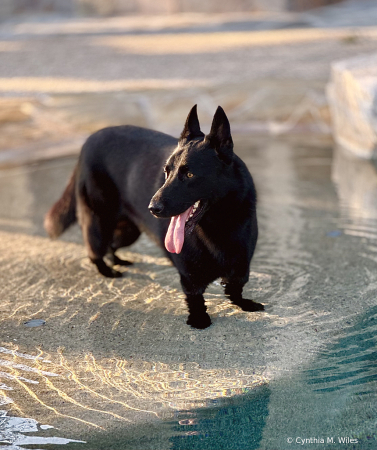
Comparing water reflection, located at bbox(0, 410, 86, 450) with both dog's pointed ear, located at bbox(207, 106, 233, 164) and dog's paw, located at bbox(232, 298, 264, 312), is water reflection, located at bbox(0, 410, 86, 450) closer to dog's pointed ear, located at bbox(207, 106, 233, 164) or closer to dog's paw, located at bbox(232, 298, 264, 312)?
dog's paw, located at bbox(232, 298, 264, 312)

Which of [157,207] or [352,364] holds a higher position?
[157,207]

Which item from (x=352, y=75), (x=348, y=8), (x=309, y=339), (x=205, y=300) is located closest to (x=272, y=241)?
(x=205, y=300)

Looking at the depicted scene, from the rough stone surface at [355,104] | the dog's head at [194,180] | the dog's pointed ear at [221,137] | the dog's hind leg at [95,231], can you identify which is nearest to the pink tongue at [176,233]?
the dog's head at [194,180]

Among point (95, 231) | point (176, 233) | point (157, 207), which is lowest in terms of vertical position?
point (95, 231)

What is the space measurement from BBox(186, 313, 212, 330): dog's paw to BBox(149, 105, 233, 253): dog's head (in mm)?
428

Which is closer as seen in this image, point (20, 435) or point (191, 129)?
point (20, 435)

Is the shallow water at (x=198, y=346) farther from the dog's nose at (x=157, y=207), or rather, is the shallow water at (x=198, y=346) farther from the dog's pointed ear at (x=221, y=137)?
the dog's pointed ear at (x=221, y=137)

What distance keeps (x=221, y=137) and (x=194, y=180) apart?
0.21 metres

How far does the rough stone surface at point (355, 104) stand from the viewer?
5246mm

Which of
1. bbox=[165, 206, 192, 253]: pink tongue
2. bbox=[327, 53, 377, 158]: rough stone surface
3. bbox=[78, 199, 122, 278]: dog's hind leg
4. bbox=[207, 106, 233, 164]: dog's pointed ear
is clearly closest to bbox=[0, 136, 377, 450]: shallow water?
bbox=[78, 199, 122, 278]: dog's hind leg

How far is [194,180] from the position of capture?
97.3 inches

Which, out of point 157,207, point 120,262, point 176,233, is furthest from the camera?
point 120,262

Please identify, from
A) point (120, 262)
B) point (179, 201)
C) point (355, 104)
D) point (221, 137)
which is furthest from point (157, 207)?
point (355, 104)

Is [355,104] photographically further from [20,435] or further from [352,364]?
[20,435]
